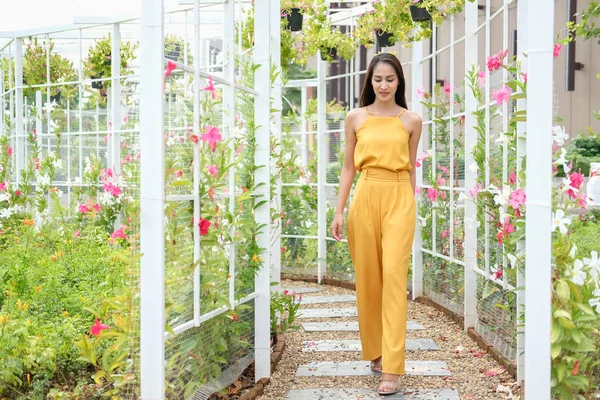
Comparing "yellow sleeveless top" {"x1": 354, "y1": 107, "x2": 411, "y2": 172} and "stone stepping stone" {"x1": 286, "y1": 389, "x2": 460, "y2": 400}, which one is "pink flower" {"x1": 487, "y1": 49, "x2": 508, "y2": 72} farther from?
"stone stepping stone" {"x1": 286, "y1": 389, "x2": 460, "y2": 400}

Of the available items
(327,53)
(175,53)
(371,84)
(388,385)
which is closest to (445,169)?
(327,53)

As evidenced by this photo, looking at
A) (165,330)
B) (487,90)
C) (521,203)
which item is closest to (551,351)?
(521,203)

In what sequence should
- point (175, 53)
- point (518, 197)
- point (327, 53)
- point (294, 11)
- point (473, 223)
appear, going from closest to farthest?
point (175, 53), point (518, 197), point (473, 223), point (294, 11), point (327, 53)

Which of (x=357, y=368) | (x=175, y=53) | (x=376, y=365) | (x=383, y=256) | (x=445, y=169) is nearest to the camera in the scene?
(x=175, y=53)

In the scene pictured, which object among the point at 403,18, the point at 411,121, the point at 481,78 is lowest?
the point at 411,121

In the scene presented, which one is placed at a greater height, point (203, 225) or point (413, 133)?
point (413, 133)

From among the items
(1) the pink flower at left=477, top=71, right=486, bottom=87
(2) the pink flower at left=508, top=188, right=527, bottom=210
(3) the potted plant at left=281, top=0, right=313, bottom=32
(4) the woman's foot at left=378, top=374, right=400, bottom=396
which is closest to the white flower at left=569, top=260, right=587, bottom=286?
(2) the pink flower at left=508, top=188, right=527, bottom=210

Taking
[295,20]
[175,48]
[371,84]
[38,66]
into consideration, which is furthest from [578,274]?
[38,66]

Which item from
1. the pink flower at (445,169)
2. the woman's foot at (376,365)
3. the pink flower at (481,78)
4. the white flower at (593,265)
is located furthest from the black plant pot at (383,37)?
the white flower at (593,265)

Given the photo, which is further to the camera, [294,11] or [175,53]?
[294,11]

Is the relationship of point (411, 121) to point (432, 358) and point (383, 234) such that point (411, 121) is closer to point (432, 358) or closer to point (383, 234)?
point (383, 234)

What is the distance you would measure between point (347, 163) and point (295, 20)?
247cm

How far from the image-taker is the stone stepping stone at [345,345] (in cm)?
475

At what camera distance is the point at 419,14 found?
17.9 feet
